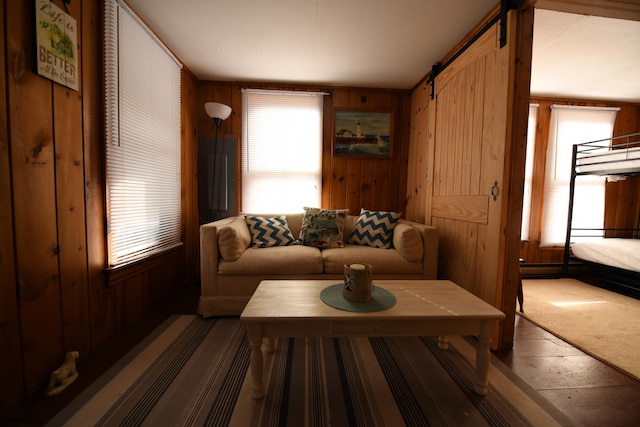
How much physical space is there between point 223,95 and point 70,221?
2.18 metres

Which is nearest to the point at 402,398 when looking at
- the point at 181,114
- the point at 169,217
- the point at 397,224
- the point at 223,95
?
the point at 397,224

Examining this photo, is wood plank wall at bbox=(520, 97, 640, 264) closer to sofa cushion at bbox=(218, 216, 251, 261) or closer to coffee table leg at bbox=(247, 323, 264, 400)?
sofa cushion at bbox=(218, 216, 251, 261)

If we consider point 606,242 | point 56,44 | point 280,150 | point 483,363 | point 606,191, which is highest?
point 56,44

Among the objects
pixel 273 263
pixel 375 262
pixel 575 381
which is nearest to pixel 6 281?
pixel 273 263

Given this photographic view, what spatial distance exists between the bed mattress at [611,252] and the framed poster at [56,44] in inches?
194

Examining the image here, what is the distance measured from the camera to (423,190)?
292 cm

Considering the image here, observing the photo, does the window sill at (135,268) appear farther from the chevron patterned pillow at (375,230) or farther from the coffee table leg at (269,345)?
the chevron patterned pillow at (375,230)

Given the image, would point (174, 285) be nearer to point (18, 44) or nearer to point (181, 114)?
point (181, 114)

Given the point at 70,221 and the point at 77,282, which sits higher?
the point at 70,221

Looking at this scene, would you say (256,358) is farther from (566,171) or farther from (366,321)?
(566,171)

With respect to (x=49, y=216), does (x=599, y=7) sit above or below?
above

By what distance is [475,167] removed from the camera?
202cm

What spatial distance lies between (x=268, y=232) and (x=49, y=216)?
4.98ft

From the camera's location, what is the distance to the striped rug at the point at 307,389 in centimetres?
116
